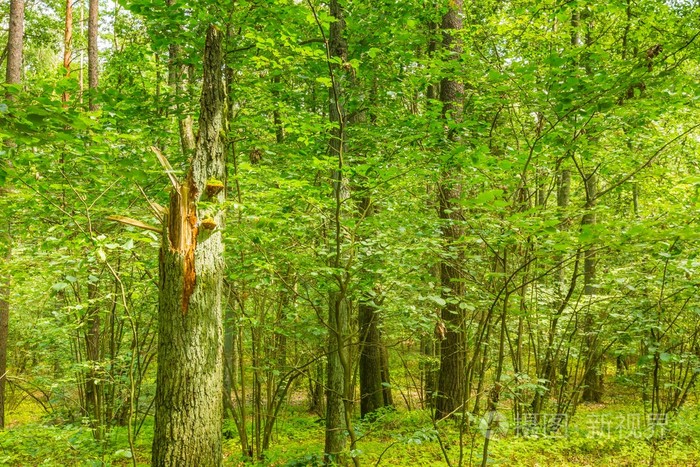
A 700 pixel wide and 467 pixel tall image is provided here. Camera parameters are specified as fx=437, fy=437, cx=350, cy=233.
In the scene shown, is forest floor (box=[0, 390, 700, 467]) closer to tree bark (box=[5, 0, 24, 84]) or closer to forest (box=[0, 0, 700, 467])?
forest (box=[0, 0, 700, 467])

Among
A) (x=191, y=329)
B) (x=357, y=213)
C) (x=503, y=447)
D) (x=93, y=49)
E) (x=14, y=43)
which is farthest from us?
(x=93, y=49)

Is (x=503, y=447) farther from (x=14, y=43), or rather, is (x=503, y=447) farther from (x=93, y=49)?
(x=14, y=43)

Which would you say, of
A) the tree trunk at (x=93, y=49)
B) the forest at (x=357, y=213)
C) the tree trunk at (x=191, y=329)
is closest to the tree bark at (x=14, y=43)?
the forest at (x=357, y=213)

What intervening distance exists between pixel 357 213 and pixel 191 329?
228 centimetres

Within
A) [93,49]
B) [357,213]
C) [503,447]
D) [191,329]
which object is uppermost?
[93,49]

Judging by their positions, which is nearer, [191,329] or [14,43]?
[191,329]

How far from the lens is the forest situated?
11.1 feet

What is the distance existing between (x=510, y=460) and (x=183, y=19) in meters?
6.11

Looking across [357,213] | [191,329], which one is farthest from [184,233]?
[357,213]

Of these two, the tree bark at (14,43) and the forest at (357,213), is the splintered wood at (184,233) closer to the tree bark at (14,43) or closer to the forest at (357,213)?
the forest at (357,213)

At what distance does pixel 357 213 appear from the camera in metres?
5.11

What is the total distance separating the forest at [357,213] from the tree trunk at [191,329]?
2 cm

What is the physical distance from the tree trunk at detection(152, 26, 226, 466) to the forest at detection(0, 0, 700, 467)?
2cm

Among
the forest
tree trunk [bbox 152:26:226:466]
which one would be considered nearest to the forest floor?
the forest
